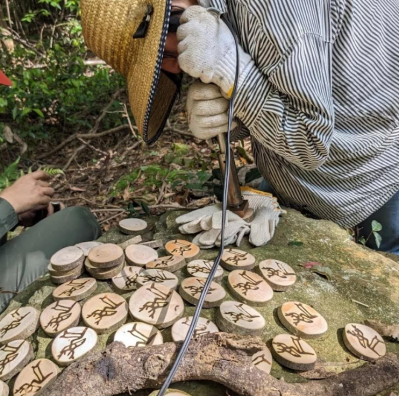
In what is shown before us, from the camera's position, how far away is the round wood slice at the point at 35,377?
1137 millimetres

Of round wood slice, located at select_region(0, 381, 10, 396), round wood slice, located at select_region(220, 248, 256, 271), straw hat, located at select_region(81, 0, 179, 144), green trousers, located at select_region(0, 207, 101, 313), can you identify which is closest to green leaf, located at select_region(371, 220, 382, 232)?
round wood slice, located at select_region(220, 248, 256, 271)

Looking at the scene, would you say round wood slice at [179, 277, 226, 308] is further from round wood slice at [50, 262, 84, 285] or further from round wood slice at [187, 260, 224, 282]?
round wood slice at [50, 262, 84, 285]

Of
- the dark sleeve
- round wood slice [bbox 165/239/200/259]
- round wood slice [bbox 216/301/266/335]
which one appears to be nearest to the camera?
round wood slice [bbox 216/301/266/335]

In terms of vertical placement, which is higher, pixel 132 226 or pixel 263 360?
pixel 263 360

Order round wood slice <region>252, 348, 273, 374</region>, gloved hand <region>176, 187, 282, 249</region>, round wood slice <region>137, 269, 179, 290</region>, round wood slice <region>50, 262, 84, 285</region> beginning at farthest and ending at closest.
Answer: gloved hand <region>176, 187, 282, 249</region> < round wood slice <region>50, 262, 84, 285</region> < round wood slice <region>137, 269, 179, 290</region> < round wood slice <region>252, 348, 273, 374</region>

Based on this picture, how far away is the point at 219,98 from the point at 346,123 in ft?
2.23

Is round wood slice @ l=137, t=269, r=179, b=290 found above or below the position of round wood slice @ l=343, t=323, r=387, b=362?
above

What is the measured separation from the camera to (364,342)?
1.31 meters

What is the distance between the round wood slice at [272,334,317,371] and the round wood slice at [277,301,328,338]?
1.5 inches

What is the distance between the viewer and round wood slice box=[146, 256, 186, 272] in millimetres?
1624

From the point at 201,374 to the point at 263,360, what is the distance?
0.22 metres

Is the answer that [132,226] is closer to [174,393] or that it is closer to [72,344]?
[72,344]

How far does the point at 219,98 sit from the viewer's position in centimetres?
156

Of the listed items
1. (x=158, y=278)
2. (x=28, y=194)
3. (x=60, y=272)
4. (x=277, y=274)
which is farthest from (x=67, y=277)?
(x=28, y=194)
